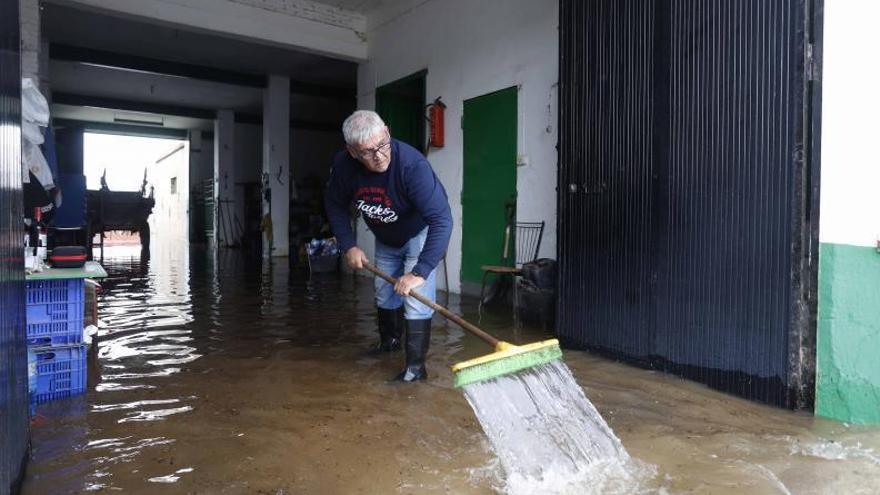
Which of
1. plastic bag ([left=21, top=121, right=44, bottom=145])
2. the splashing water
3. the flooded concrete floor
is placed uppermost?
plastic bag ([left=21, top=121, right=44, bottom=145])

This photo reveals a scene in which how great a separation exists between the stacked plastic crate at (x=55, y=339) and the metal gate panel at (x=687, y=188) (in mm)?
2866

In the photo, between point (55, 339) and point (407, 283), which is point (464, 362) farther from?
point (55, 339)

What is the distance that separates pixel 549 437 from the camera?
1973 millimetres

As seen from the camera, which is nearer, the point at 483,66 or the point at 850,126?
the point at 850,126

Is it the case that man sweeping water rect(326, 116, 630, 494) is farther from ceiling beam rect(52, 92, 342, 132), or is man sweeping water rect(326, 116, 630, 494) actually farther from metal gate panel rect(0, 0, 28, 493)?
ceiling beam rect(52, 92, 342, 132)

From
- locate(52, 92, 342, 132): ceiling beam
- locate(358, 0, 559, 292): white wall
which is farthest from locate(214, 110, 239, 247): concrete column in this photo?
locate(358, 0, 559, 292): white wall

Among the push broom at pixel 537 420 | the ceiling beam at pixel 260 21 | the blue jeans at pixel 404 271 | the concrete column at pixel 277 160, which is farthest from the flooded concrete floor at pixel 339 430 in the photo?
the concrete column at pixel 277 160

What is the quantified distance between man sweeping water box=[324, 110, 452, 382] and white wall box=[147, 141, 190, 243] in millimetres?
17288

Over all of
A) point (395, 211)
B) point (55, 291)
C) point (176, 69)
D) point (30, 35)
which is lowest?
point (55, 291)

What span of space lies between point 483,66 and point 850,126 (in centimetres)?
419

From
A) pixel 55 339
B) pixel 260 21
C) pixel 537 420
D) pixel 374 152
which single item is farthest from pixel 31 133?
pixel 260 21

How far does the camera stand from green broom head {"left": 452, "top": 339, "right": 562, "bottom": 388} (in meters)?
1.88

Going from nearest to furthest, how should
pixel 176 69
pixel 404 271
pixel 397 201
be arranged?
pixel 397 201
pixel 404 271
pixel 176 69

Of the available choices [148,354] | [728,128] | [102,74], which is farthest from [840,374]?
[102,74]
